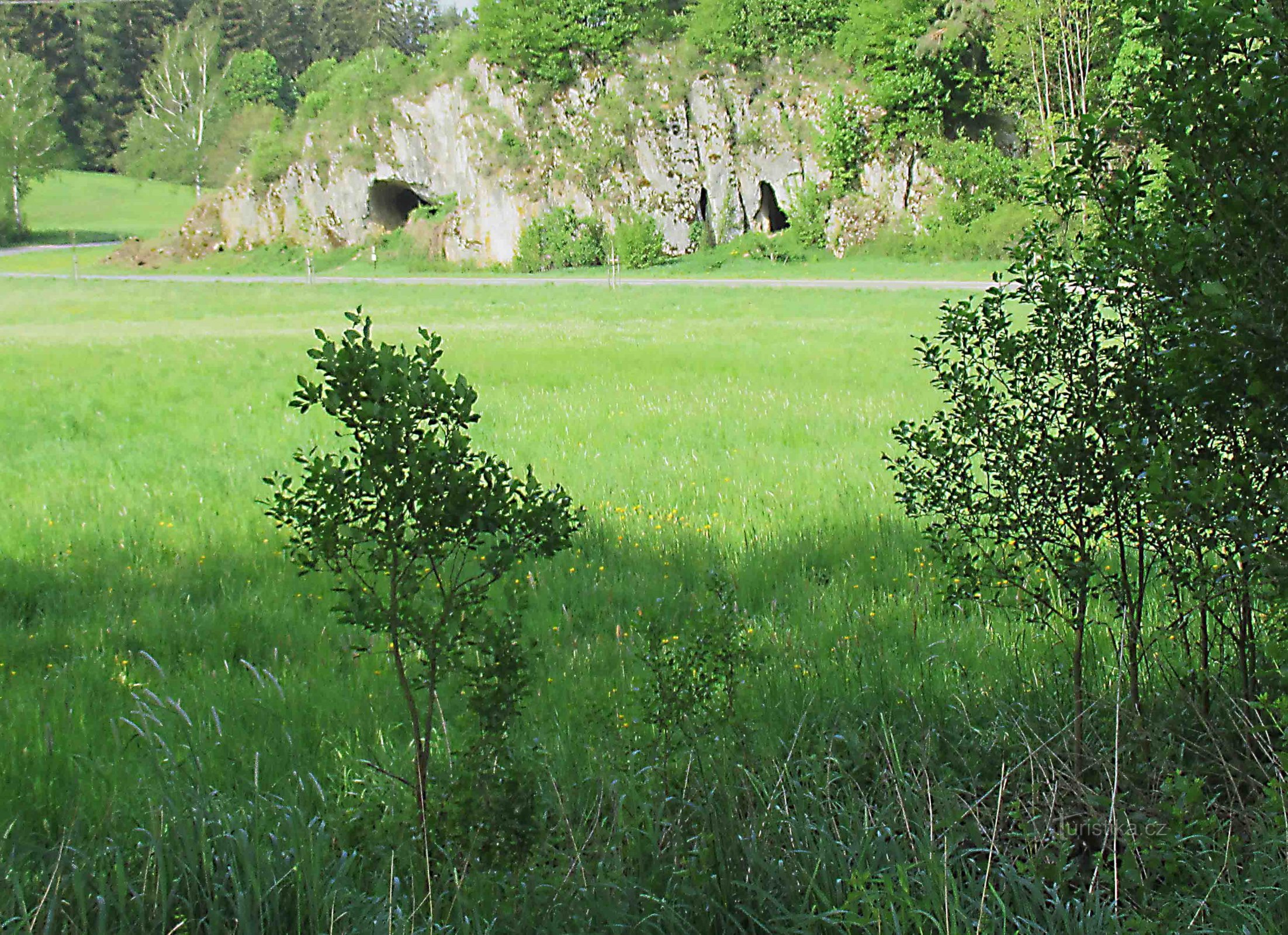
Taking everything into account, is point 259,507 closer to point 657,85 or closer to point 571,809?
point 571,809

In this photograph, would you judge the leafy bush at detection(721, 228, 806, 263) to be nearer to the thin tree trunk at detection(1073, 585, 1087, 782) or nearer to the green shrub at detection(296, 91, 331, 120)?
the green shrub at detection(296, 91, 331, 120)

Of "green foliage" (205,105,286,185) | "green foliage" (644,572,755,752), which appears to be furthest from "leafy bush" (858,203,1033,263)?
"green foliage" (644,572,755,752)

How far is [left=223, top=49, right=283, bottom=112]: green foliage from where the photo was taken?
3332 inches

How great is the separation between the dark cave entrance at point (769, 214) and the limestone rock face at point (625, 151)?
0.17 feet

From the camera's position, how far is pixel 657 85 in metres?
46.2

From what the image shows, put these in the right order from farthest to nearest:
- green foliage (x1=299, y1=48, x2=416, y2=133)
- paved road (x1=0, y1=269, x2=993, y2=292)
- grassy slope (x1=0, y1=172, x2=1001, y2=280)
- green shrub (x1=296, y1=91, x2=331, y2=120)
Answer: green shrub (x1=296, y1=91, x2=331, y2=120)
green foliage (x1=299, y1=48, x2=416, y2=133)
grassy slope (x1=0, y1=172, x2=1001, y2=280)
paved road (x1=0, y1=269, x2=993, y2=292)

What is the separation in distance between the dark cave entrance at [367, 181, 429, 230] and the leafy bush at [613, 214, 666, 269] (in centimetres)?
1248

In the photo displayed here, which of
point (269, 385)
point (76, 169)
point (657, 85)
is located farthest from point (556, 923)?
point (76, 169)

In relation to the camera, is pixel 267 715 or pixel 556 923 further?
pixel 267 715

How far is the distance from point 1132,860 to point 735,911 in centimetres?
103

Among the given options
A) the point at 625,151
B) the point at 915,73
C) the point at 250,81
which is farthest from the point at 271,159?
the point at 250,81

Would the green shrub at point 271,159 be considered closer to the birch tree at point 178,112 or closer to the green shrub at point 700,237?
the green shrub at point 700,237

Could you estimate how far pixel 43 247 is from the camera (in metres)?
61.6

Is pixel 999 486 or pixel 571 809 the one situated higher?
pixel 999 486
